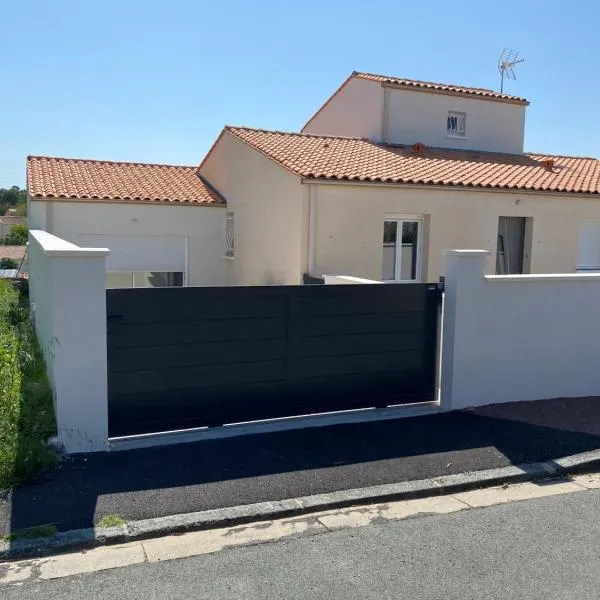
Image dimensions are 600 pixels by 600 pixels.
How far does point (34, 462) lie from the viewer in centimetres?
523

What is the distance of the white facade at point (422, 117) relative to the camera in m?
18.4

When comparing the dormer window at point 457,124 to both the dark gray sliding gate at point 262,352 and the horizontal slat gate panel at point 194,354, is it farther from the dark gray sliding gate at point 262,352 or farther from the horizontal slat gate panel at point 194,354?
the horizontal slat gate panel at point 194,354

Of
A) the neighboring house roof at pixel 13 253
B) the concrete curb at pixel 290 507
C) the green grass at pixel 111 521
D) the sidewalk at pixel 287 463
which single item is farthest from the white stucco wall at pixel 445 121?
the neighboring house roof at pixel 13 253

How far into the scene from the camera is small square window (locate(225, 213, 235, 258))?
59.4ft

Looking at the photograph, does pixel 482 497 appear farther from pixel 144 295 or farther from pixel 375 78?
pixel 375 78

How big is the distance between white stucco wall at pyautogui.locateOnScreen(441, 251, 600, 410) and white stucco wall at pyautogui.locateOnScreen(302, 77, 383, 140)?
11.7 meters

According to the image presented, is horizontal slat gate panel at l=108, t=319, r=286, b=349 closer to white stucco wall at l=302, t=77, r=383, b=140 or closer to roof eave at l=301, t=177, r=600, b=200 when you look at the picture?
roof eave at l=301, t=177, r=600, b=200

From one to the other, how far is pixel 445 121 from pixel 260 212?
23.4ft

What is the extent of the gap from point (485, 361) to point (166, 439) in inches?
147

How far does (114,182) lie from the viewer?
18.6 metres

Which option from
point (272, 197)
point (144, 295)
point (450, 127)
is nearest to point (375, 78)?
point (450, 127)

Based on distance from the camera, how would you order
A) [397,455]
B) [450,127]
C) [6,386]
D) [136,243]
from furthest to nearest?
[450,127], [136,243], [6,386], [397,455]

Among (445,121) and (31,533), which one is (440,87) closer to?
(445,121)

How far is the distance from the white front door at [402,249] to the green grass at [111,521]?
10.3 metres
